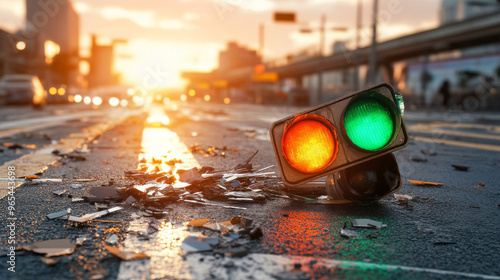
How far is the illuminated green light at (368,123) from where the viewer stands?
3.50 meters

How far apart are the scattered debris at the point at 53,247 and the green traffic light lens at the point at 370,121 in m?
1.95

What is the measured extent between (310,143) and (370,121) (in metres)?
0.45

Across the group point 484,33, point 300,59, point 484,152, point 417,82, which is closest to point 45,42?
point 300,59

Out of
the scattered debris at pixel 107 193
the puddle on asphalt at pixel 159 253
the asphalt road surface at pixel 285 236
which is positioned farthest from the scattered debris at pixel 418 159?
the puddle on asphalt at pixel 159 253

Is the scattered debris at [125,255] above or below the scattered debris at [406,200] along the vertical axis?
above

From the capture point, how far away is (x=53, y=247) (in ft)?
9.00

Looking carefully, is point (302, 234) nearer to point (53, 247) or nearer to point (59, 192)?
point (53, 247)

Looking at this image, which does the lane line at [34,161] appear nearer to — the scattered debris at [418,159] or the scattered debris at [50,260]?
the scattered debris at [50,260]

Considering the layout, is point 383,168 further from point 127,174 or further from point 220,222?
point 127,174

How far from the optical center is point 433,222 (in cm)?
356

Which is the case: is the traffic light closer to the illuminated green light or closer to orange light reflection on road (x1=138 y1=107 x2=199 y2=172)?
the illuminated green light

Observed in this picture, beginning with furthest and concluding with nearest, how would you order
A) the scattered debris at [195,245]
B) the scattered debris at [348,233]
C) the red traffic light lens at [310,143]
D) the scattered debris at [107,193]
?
the scattered debris at [107,193]
the red traffic light lens at [310,143]
the scattered debris at [348,233]
the scattered debris at [195,245]

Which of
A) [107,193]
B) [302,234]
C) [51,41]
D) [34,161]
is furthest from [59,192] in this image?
[51,41]

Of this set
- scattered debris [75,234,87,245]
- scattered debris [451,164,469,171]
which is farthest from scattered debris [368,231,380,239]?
scattered debris [451,164,469,171]
